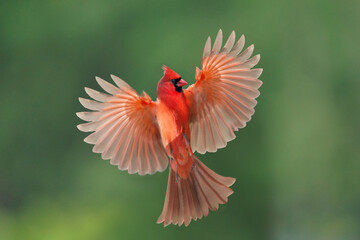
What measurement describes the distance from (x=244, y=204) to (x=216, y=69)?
0.63 m

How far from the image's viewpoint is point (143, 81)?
1233 mm

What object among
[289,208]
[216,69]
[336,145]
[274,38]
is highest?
[274,38]

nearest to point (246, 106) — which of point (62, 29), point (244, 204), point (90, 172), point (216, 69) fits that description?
point (216, 69)

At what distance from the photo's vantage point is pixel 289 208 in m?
1.28

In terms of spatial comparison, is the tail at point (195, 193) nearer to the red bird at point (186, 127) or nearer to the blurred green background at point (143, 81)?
the red bird at point (186, 127)

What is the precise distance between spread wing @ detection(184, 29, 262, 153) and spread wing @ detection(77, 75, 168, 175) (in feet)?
0.22

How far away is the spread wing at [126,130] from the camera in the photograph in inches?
28.4

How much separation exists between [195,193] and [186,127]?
0.12 meters

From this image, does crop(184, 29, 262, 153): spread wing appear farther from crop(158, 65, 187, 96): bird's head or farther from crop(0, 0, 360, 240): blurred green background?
crop(0, 0, 360, 240): blurred green background

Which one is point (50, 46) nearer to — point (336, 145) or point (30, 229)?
point (30, 229)

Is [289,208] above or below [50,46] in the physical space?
below

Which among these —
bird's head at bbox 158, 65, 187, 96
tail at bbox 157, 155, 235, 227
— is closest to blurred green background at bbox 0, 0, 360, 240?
tail at bbox 157, 155, 235, 227

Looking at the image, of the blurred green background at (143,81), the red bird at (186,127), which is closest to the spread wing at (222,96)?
the red bird at (186,127)

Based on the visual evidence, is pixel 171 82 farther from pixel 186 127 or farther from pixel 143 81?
Answer: pixel 143 81
